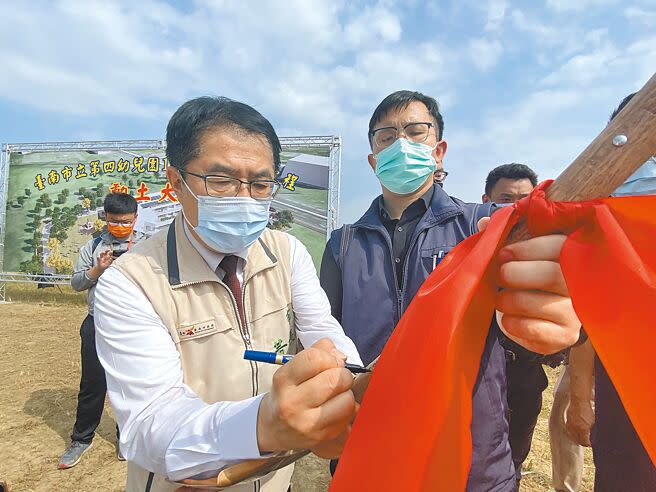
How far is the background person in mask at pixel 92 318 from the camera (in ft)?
12.2

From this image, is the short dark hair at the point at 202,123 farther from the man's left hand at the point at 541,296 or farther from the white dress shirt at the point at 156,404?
the man's left hand at the point at 541,296

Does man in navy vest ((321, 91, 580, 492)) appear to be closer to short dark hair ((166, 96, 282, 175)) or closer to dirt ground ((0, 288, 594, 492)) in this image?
short dark hair ((166, 96, 282, 175))

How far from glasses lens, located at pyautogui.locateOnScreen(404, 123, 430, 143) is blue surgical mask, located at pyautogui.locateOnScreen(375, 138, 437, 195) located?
60 millimetres

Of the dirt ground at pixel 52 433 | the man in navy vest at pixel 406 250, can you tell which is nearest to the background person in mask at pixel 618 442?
the man in navy vest at pixel 406 250

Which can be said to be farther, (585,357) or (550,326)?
(585,357)

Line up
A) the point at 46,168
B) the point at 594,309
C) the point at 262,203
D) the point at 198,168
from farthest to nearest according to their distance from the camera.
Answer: the point at 46,168 → the point at 262,203 → the point at 198,168 → the point at 594,309

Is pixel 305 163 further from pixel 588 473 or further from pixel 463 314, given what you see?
pixel 463 314

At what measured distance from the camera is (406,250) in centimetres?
210

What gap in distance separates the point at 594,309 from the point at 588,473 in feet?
13.1

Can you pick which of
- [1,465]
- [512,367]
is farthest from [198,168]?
[1,465]

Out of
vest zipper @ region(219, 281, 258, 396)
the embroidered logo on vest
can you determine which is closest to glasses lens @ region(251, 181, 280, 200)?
vest zipper @ region(219, 281, 258, 396)

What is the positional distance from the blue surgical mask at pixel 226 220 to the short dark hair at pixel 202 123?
0.62ft

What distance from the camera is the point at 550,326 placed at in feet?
2.36

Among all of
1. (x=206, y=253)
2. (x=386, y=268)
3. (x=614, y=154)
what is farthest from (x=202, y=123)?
(x=614, y=154)
